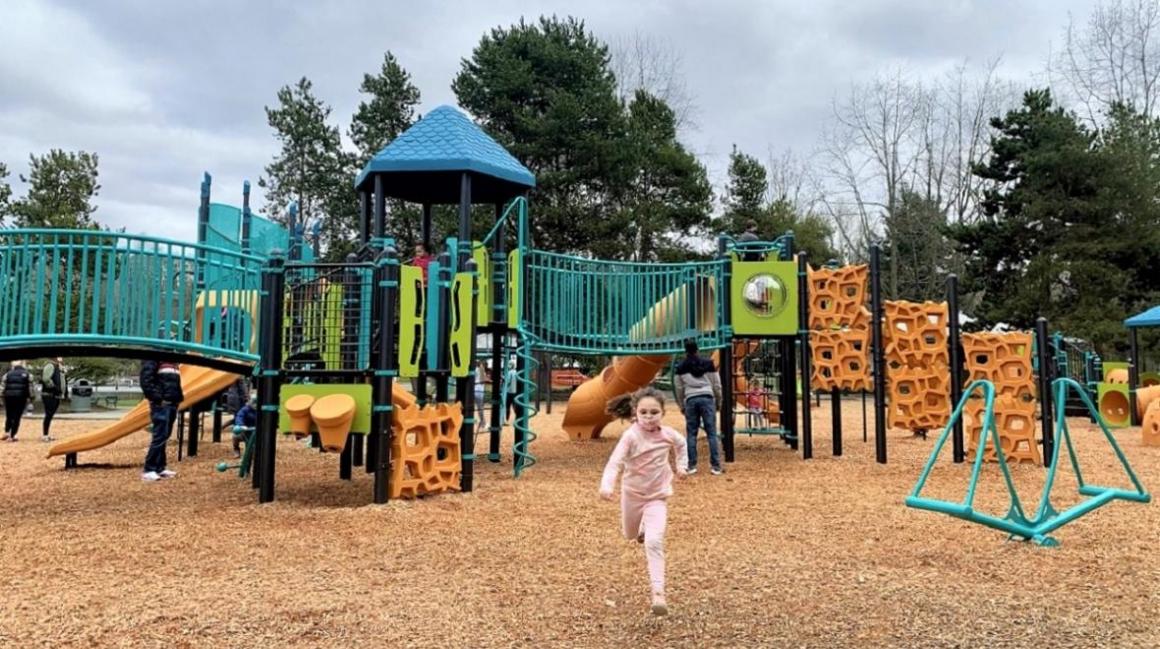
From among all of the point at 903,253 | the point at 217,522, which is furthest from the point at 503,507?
the point at 903,253

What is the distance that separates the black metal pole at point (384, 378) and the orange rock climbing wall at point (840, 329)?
19.6 feet

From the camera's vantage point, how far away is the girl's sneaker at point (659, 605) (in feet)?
12.9

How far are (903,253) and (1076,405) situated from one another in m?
21.4

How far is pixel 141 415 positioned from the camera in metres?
9.91

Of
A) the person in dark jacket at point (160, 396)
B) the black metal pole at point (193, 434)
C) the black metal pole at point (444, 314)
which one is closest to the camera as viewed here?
the black metal pole at point (444, 314)

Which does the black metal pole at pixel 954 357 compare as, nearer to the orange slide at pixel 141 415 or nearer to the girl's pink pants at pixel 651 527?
the girl's pink pants at pixel 651 527

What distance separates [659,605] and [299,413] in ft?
13.4

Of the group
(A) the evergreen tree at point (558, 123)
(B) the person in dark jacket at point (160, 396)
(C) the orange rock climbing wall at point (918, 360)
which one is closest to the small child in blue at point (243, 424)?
(B) the person in dark jacket at point (160, 396)

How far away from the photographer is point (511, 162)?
950 centimetres

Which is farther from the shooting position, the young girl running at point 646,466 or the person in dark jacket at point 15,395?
the person in dark jacket at point 15,395

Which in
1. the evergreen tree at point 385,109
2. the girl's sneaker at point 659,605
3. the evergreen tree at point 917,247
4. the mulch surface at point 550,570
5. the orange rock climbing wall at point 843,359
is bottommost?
the mulch surface at point 550,570

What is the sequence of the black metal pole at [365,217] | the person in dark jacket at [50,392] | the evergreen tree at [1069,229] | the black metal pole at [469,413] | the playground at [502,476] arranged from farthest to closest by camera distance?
the evergreen tree at [1069,229] < the person in dark jacket at [50,392] < the black metal pole at [365,217] < the black metal pole at [469,413] < the playground at [502,476]

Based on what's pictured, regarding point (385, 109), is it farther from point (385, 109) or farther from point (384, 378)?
point (384, 378)

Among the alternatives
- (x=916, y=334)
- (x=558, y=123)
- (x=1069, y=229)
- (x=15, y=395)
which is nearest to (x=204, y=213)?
(x=15, y=395)
